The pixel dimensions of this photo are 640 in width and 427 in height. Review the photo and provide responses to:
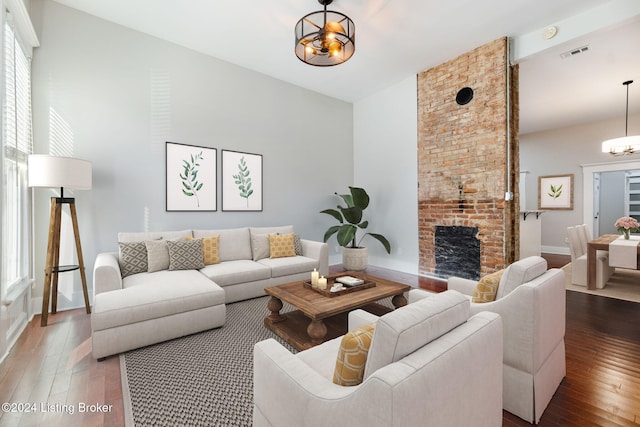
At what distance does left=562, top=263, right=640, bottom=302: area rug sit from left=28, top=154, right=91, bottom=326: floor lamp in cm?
599

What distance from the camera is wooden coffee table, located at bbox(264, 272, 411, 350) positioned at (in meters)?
2.18

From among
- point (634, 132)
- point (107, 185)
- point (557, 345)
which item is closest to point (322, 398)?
point (557, 345)

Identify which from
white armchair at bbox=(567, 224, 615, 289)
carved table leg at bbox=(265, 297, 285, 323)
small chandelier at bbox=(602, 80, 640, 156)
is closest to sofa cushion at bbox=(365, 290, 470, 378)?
carved table leg at bbox=(265, 297, 285, 323)

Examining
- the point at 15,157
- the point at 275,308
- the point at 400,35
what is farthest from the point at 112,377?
the point at 400,35

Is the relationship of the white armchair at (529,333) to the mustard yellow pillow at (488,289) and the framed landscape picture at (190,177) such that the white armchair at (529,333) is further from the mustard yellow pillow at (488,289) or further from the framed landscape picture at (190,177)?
the framed landscape picture at (190,177)

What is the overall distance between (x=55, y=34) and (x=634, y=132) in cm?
971

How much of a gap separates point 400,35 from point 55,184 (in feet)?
13.5

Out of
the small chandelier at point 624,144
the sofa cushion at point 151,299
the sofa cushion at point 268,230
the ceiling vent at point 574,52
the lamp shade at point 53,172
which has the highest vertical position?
the ceiling vent at point 574,52

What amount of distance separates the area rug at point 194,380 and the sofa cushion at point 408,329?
1091mm

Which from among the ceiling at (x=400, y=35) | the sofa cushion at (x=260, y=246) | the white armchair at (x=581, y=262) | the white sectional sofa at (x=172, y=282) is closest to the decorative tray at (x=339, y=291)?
the white sectional sofa at (x=172, y=282)

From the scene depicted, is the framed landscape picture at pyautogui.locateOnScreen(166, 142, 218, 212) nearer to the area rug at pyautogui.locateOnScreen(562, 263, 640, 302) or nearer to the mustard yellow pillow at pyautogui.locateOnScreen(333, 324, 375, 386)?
the mustard yellow pillow at pyautogui.locateOnScreen(333, 324, 375, 386)

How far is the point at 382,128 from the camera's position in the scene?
535 centimetres

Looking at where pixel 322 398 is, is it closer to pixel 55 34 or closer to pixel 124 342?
pixel 124 342

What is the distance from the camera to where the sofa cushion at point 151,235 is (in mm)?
3244
